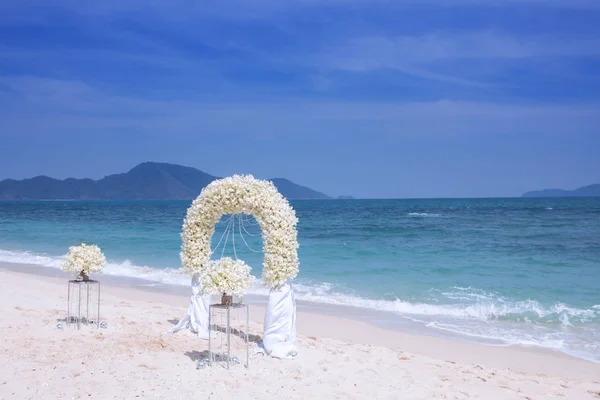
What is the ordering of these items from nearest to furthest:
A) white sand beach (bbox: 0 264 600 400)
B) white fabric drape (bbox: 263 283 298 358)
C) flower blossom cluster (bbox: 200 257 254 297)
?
1. white sand beach (bbox: 0 264 600 400)
2. flower blossom cluster (bbox: 200 257 254 297)
3. white fabric drape (bbox: 263 283 298 358)

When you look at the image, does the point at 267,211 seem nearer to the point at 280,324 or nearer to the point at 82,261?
the point at 280,324

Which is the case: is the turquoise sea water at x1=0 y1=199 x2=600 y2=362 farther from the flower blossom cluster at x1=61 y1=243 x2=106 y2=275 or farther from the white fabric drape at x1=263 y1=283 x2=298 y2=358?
the flower blossom cluster at x1=61 y1=243 x2=106 y2=275

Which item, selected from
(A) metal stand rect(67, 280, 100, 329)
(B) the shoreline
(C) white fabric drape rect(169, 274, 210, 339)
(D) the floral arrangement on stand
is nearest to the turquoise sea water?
(B) the shoreline

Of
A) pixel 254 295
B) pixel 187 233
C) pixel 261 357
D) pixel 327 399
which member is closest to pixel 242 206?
pixel 187 233

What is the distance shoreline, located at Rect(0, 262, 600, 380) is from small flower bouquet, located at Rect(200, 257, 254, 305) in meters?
3.45

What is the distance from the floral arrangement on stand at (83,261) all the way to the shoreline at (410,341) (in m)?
2.44

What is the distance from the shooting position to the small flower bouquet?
7.63 meters

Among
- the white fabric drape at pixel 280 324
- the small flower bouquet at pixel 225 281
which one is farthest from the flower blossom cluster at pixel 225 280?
the white fabric drape at pixel 280 324

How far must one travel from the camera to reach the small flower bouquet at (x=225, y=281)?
7.63m

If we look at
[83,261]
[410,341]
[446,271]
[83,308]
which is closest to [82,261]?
[83,261]

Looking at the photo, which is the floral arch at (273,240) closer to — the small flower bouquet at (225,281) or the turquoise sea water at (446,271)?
the small flower bouquet at (225,281)

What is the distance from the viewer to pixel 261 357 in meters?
8.31

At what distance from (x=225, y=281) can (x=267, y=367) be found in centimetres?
134

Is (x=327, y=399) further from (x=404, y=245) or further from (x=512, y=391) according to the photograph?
Result: (x=404, y=245)
